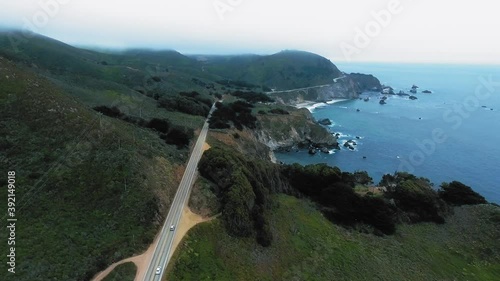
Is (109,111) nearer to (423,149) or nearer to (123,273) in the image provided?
(123,273)

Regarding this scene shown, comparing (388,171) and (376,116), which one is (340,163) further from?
(376,116)

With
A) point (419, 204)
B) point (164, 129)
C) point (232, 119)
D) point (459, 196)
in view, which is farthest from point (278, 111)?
point (419, 204)

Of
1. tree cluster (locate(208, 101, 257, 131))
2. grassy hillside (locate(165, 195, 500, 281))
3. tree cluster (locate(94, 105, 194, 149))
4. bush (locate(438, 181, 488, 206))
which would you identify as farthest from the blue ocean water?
tree cluster (locate(94, 105, 194, 149))

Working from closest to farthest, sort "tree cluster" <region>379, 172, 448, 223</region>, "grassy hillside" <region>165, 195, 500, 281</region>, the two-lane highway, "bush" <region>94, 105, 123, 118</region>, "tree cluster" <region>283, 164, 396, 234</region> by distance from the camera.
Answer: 1. the two-lane highway
2. "grassy hillside" <region>165, 195, 500, 281</region>
3. "tree cluster" <region>283, 164, 396, 234</region>
4. "tree cluster" <region>379, 172, 448, 223</region>
5. "bush" <region>94, 105, 123, 118</region>

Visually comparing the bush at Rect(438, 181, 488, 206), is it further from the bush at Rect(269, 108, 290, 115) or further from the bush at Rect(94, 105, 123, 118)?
the bush at Rect(94, 105, 123, 118)

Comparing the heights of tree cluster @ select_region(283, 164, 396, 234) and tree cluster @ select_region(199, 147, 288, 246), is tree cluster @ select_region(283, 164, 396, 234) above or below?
below

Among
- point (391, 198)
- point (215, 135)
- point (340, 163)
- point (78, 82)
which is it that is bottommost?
point (340, 163)

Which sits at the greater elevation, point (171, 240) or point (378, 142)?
point (171, 240)

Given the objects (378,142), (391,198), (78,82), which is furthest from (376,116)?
(78,82)
